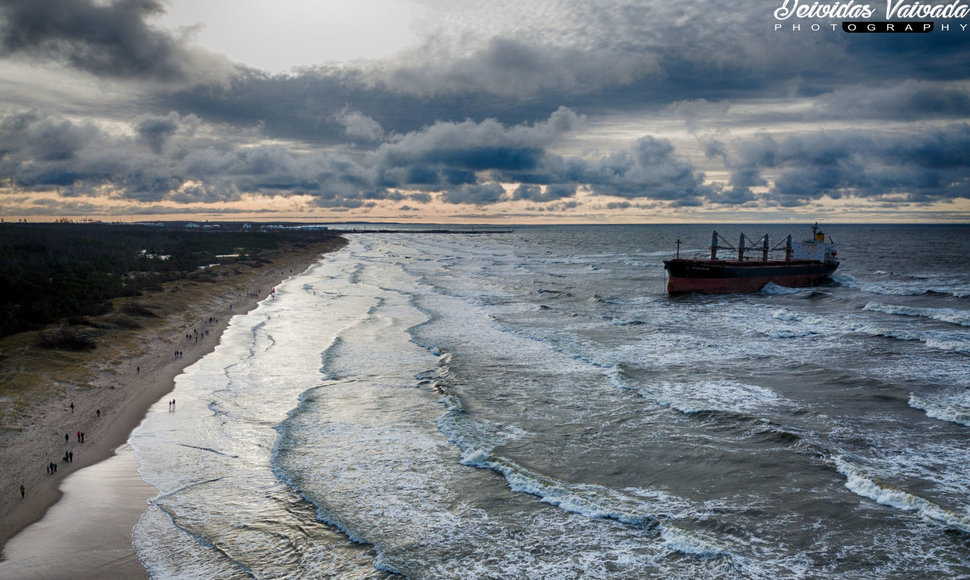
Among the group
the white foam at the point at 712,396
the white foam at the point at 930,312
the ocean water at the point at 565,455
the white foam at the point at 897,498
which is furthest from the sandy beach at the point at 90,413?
the white foam at the point at 930,312

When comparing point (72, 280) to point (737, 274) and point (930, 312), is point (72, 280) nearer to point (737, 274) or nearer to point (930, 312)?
point (737, 274)

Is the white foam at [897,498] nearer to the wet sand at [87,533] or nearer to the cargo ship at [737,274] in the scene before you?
the wet sand at [87,533]

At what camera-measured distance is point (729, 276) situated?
6500 cm

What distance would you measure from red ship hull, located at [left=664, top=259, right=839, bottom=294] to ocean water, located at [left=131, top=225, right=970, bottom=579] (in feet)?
72.3

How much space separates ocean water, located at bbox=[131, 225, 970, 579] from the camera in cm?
1370

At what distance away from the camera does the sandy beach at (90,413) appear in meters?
15.5

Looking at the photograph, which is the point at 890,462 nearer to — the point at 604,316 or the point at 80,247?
the point at 604,316

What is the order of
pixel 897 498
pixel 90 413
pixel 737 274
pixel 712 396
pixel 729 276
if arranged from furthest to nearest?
pixel 737 274
pixel 729 276
pixel 712 396
pixel 90 413
pixel 897 498

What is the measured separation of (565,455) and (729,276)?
5246 centimetres

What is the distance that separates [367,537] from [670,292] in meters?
55.2

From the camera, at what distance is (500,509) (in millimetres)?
15984

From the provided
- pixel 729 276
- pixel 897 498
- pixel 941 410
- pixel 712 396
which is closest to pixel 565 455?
pixel 897 498

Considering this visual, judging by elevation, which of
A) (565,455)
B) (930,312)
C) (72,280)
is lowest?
(565,455)

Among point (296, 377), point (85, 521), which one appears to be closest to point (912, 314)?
point (296, 377)
